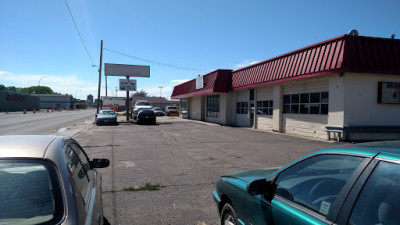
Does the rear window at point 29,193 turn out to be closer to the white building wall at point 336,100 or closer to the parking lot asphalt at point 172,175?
the parking lot asphalt at point 172,175

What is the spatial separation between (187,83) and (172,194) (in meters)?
31.5

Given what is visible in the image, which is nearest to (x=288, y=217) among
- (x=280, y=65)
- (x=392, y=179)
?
(x=392, y=179)

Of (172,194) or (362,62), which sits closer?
(172,194)

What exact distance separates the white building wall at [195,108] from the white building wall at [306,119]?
17560 mm

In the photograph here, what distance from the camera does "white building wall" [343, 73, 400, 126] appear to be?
1359 cm

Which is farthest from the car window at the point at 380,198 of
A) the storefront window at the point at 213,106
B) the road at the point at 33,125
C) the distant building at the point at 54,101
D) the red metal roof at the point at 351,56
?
the distant building at the point at 54,101

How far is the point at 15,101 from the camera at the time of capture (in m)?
65.1

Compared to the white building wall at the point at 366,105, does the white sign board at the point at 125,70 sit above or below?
above

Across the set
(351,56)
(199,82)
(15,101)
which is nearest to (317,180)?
(351,56)

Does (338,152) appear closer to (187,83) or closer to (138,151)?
(138,151)

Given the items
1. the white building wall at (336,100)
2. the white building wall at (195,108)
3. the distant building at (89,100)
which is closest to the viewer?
the white building wall at (336,100)

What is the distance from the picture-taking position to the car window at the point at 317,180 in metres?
2.17

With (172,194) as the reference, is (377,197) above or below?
above

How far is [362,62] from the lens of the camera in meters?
13.1
